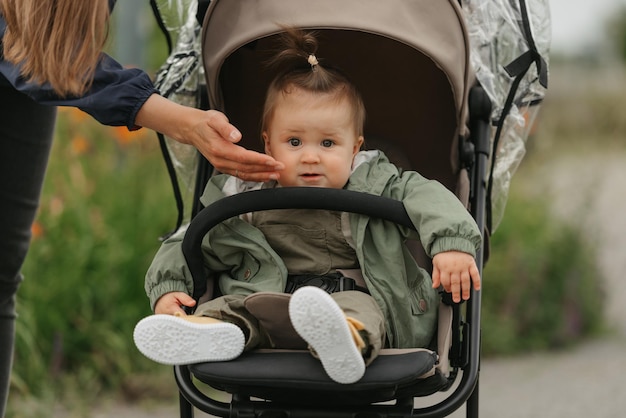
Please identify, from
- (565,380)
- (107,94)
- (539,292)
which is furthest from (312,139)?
(539,292)

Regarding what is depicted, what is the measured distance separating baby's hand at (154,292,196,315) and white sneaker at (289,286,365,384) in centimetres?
52

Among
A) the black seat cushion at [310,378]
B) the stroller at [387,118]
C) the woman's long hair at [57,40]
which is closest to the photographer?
A: the black seat cushion at [310,378]

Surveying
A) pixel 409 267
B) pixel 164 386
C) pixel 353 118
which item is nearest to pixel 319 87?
pixel 353 118

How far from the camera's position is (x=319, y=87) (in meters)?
2.83

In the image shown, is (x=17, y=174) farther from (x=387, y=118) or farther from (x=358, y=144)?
(x=387, y=118)

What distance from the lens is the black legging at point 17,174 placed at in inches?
120

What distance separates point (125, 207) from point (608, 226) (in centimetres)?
461

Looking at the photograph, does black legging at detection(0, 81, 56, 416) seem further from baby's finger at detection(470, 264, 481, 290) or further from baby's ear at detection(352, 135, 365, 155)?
baby's finger at detection(470, 264, 481, 290)

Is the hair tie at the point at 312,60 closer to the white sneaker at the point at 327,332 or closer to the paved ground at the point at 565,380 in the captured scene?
the white sneaker at the point at 327,332

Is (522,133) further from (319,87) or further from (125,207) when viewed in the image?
(125,207)

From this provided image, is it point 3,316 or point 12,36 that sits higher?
point 12,36

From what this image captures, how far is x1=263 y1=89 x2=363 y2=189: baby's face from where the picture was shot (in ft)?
9.07

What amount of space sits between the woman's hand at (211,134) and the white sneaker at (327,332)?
52cm

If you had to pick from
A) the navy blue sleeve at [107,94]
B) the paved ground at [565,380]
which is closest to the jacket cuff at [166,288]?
the navy blue sleeve at [107,94]
